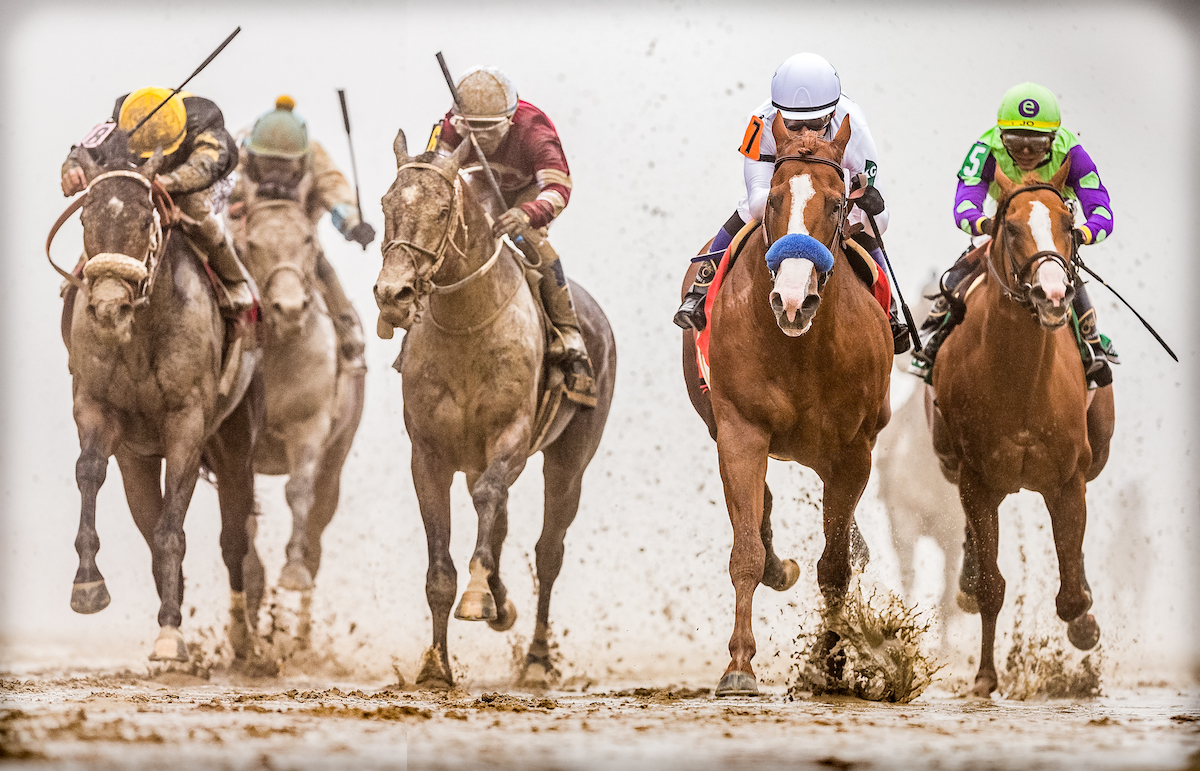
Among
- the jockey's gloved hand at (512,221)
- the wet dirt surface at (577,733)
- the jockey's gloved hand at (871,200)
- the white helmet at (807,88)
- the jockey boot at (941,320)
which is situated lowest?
the wet dirt surface at (577,733)

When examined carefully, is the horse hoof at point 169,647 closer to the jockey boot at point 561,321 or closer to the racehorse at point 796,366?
the jockey boot at point 561,321

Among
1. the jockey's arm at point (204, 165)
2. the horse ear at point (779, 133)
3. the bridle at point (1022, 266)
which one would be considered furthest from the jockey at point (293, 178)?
the bridle at point (1022, 266)

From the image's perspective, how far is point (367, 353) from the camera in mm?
13531

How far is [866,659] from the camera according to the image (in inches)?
306

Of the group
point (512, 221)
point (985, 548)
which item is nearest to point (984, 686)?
point (985, 548)

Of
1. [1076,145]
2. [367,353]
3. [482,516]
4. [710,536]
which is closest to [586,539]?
[710,536]

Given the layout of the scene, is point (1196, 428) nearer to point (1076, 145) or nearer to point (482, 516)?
point (1076, 145)

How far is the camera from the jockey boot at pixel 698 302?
27.1ft

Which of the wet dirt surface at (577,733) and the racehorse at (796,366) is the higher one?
the racehorse at (796,366)

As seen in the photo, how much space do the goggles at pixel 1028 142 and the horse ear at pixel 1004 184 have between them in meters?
0.29

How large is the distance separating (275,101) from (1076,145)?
6.39m

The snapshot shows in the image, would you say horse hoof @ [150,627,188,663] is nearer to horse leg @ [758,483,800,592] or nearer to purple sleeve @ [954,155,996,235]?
horse leg @ [758,483,800,592]

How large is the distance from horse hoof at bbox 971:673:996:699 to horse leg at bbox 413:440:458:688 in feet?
9.50

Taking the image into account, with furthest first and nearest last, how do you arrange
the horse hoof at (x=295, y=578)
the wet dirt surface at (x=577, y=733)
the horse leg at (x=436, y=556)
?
the horse hoof at (x=295, y=578) < the horse leg at (x=436, y=556) < the wet dirt surface at (x=577, y=733)
